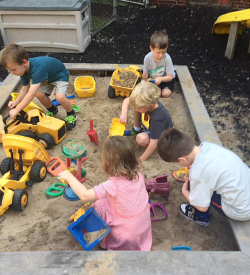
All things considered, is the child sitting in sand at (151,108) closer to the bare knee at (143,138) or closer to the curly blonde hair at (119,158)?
the bare knee at (143,138)

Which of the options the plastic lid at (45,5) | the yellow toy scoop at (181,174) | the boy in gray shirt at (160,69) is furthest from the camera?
the plastic lid at (45,5)

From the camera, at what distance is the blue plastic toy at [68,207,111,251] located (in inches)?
68.0

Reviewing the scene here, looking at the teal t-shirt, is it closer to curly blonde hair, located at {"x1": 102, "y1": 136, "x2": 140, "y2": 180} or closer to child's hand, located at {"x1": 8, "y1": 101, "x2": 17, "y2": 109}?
child's hand, located at {"x1": 8, "y1": 101, "x2": 17, "y2": 109}

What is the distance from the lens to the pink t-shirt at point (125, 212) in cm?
161

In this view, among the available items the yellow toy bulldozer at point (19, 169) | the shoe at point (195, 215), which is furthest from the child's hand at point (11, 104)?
the shoe at point (195, 215)

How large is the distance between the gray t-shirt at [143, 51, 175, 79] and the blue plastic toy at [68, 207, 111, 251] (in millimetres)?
1969

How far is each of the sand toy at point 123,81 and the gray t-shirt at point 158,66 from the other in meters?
0.22

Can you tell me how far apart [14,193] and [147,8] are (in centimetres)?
574

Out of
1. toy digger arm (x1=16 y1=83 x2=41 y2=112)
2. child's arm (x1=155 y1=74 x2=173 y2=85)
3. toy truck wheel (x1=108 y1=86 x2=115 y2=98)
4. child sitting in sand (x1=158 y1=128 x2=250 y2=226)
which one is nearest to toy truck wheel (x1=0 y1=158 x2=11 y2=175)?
toy digger arm (x1=16 y1=83 x2=41 y2=112)

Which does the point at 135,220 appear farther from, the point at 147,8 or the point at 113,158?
the point at 147,8

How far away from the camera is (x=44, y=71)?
272cm

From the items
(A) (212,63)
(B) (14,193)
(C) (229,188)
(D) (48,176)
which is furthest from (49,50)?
(C) (229,188)

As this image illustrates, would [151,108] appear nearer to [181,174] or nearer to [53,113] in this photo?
[181,174]

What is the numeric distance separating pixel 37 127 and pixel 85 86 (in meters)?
1.14
